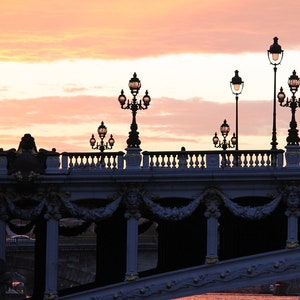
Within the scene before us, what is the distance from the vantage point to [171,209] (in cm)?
8512

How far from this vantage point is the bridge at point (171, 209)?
277ft

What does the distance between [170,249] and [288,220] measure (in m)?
4.52

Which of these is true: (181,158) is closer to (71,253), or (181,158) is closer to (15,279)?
(71,253)

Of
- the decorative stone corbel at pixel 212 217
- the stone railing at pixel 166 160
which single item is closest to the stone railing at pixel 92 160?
the stone railing at pixel 166 160

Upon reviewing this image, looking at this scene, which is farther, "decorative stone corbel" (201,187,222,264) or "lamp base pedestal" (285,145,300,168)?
"decorative stone corbel" (201,187,222,264)

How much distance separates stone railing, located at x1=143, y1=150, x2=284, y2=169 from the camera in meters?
84.5

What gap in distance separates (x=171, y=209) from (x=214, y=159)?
236 centimetres

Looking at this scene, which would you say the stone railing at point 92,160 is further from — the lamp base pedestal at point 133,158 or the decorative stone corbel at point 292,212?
the decorative stone corbel at point 292,212

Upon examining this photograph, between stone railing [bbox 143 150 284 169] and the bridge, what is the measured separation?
0.12 ft

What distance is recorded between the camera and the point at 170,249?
85.9 meters

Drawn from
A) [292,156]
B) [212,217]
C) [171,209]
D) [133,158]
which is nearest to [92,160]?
[133,158]

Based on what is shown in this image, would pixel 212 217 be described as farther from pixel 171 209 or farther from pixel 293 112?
pixel 293 112

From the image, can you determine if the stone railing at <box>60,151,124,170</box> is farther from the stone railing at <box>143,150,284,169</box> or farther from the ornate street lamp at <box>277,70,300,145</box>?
the ornate street lamp at <box>277,70,300,145</box>

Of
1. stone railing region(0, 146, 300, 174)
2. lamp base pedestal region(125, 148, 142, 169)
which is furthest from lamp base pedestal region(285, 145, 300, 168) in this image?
lamp base pedestal region(125, 148, 142, 169)
